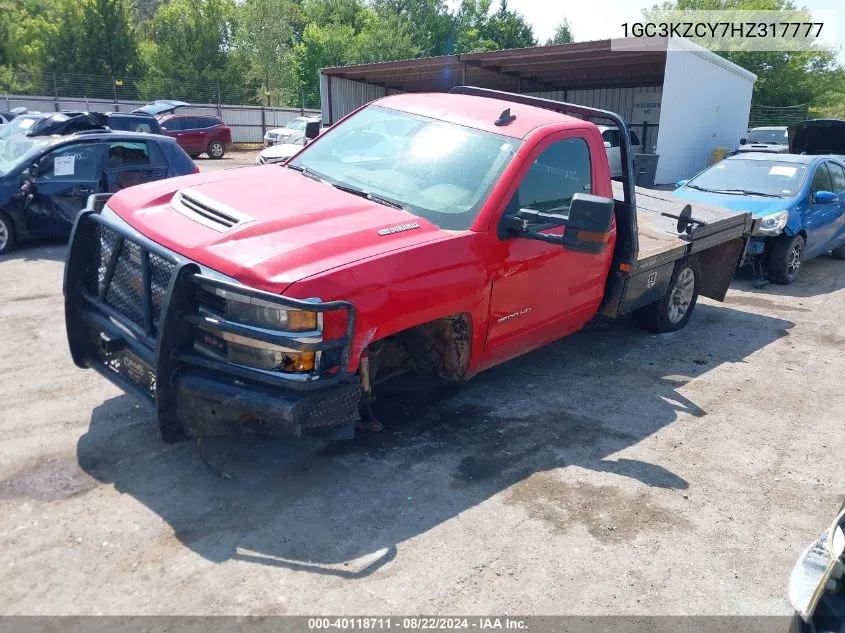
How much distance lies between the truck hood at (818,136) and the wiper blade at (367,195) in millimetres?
12748

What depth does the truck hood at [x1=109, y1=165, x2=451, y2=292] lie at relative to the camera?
358cm

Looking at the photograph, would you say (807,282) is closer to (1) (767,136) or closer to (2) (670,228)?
(2) (670,228)

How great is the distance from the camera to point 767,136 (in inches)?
997

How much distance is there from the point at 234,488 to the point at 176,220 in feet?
5.09

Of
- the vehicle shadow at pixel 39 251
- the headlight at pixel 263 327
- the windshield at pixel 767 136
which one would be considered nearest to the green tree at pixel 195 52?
the windshield at pixel 767 136

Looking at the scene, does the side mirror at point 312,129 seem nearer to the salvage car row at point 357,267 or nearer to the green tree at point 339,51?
the salvage car row at point 357,267

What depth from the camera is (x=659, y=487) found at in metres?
4.21

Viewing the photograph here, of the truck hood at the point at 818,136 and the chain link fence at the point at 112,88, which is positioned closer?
the truck hood at the point at 818,136

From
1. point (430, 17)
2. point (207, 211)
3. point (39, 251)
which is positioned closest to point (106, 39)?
point (430, 17)

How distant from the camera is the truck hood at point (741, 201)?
9180 millimetres

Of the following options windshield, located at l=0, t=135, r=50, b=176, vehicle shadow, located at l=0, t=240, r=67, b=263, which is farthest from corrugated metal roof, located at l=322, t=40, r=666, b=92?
vehicle shadow, located at l=0, t=240, r=67, b=263

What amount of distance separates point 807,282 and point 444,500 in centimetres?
807

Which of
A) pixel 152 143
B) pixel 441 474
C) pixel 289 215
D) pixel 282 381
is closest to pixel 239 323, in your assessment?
pixel 282 381

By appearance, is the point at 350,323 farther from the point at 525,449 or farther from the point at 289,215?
the point at 525,449
